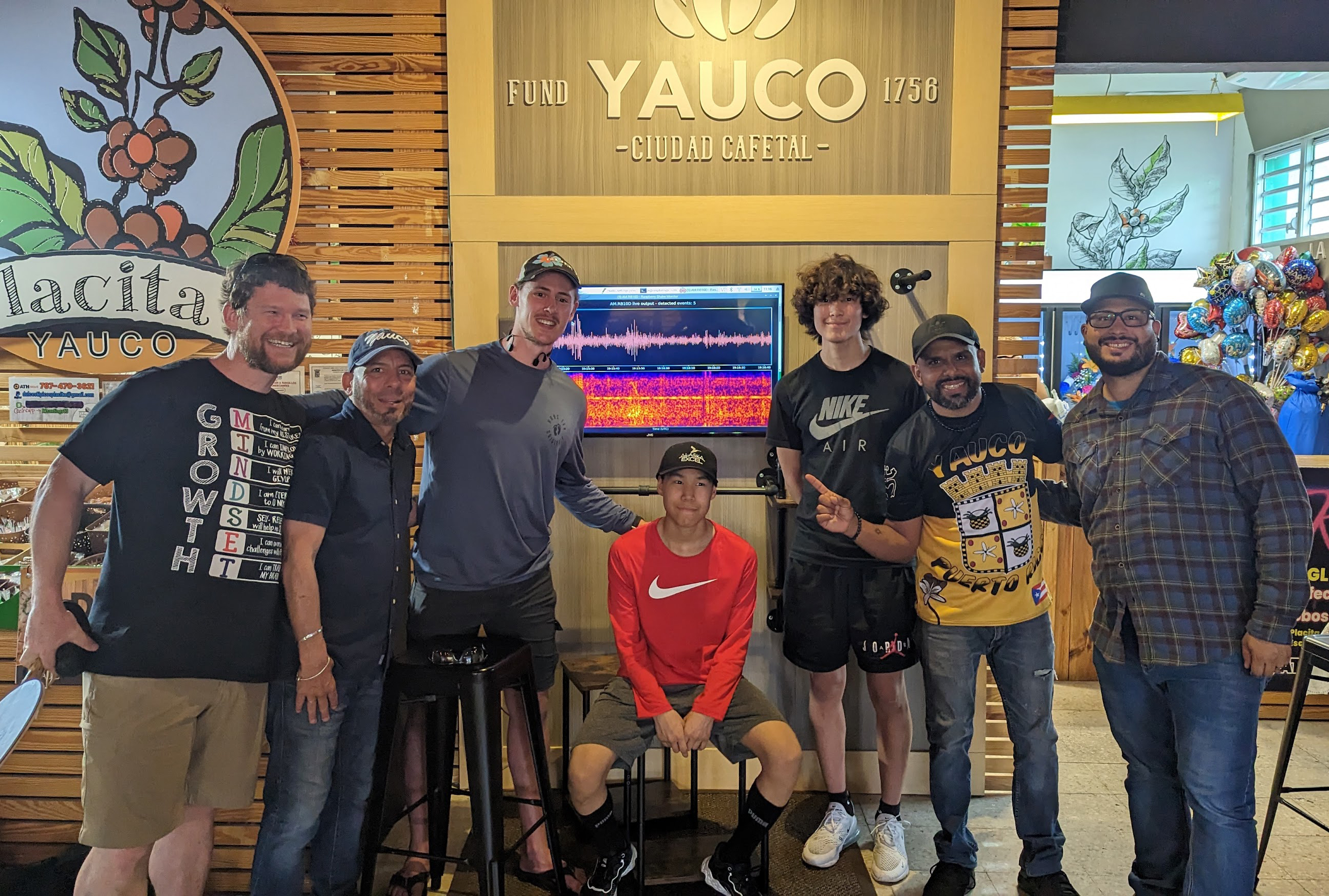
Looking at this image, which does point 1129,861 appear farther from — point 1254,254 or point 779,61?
point 1254,254

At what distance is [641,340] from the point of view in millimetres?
→ 3260

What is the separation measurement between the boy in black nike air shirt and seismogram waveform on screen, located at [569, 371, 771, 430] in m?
0.27

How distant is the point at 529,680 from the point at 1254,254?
19.6 feet

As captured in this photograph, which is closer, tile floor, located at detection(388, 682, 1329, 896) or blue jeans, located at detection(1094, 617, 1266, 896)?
blue jeans, located at detection(1094, 617, 1266, 896)

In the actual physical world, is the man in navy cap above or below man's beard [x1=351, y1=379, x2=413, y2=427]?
below

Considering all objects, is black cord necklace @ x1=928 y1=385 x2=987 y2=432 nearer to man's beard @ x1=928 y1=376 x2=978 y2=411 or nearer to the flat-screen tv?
man's beard @ x1=928 y1=376 x2=978 y2=411

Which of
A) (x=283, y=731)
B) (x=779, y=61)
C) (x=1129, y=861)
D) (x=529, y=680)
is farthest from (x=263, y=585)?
(x=1129, y=861)

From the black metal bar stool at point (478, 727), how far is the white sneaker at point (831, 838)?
88 centimetres

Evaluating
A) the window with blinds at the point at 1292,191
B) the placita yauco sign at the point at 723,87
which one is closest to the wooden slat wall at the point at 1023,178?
the placita yauco sign at the point at 723,87

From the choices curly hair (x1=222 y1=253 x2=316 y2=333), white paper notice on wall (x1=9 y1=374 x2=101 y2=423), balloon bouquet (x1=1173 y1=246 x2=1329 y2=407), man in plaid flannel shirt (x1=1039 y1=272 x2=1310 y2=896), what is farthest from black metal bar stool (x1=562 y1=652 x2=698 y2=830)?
balloon bouquet (x1=1173 y1=246 x2=1329 y2=407)

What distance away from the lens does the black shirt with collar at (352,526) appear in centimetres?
221

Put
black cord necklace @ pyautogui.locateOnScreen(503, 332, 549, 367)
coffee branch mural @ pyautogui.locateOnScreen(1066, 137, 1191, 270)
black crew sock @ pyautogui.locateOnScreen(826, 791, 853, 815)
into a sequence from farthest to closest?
1. coffee branch mural @ pyautogui.locateOnScreen(1066, 137, 1191, 270)
2. black crew sock @ pyautogui.locateOnScreen(826, 791, 853, 815)
3. black cord necklace @ pyautogui.locateOnScreen(503, 332, 549, 367)

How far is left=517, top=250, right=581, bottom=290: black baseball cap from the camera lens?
264 centimetres

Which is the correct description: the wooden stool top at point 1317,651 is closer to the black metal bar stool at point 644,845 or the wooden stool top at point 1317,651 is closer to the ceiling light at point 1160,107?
the black metal bar stool at point 644,845
